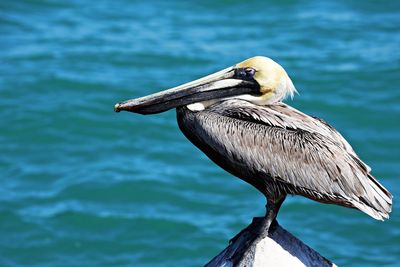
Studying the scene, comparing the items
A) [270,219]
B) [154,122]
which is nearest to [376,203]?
[270,219]

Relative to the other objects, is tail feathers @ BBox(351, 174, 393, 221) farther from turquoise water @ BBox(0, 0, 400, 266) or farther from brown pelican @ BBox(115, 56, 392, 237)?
turquoise water @ BBox(0, 0, 400, 266)

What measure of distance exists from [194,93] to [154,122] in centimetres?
675

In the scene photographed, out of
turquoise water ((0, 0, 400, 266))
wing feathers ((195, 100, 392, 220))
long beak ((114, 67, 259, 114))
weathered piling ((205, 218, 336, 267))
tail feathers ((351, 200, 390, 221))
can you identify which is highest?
turquoise water ((0, 0, 400, 266))

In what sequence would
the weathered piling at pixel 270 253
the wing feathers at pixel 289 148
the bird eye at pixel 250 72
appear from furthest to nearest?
the bird eye at pixel 250 72 → the wing feathers at pixel 289 148 → the weathered piling at pixel 270 253

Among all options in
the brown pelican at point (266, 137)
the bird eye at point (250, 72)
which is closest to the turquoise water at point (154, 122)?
the brown pelican at point (266, 137)

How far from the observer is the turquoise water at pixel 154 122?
10828mm

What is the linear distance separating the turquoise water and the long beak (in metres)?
4.36

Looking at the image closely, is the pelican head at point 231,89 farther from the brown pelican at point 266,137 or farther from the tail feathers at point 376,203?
the tail feathers at point 376,203

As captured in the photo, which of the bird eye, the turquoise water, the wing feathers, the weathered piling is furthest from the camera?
the turquoise water

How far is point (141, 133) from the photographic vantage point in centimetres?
1288

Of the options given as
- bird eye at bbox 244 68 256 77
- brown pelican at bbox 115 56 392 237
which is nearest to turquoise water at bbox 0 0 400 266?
brown pelican at bbox 115 56 392 237

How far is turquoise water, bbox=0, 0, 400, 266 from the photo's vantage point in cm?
1083

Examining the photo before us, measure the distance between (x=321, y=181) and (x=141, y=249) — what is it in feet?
15.7

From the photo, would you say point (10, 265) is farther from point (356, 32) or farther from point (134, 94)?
point (356, 32)
